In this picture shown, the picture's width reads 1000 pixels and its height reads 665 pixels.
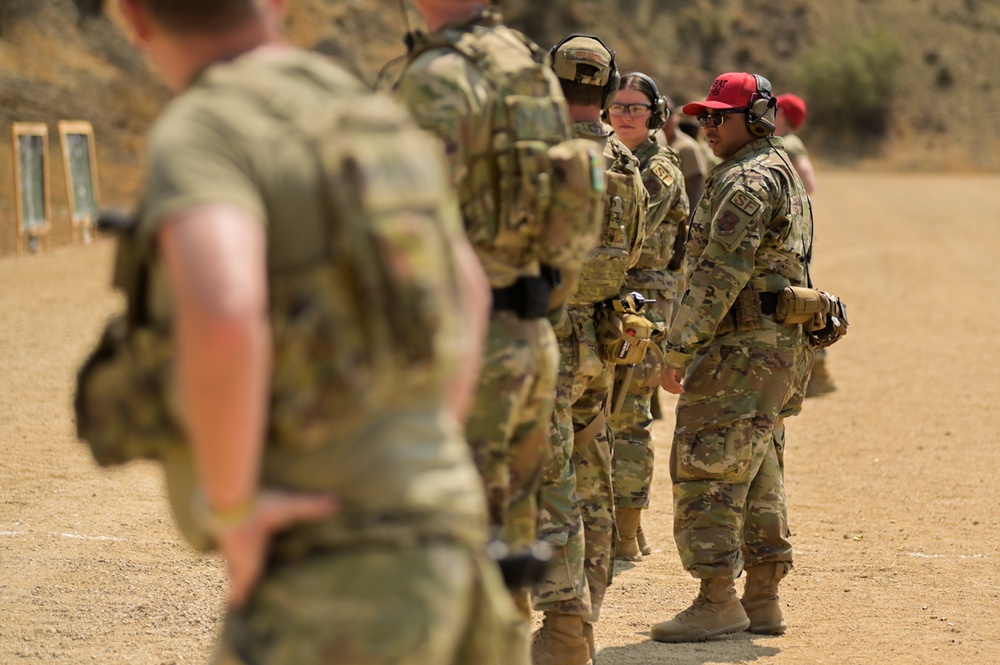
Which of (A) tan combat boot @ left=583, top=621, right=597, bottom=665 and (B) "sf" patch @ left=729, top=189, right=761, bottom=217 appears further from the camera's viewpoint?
(B) "sf" patch @ left=729, top=189, right=761, bottom=217

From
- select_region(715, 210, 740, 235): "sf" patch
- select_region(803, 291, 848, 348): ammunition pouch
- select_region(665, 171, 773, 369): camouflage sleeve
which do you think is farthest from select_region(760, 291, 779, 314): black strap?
select_region(715, 210, 740, 235): "sf" patch

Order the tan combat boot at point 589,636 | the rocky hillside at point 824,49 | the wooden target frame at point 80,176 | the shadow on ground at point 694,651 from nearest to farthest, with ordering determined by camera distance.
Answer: the tan combat boot at point 589,636 < the shadow on ground at point 694,651 < the wooden target frame at point 80,176 < the rocky hillside at point 824,49

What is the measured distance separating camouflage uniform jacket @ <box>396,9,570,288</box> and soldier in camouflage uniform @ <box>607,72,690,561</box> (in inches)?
130

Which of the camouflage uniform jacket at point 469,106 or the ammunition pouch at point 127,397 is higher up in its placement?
the camouflage uniform jacket at point 469,106

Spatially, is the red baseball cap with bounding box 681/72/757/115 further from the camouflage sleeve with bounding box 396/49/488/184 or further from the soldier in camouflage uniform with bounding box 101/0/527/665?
the soldier in camouflage uniform with bounding box 101/0/527/665

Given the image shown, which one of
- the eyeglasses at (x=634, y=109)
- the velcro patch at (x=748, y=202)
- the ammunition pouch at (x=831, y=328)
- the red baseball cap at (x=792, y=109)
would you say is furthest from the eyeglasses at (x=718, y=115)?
the red baseball cap at (x=792, y=109)

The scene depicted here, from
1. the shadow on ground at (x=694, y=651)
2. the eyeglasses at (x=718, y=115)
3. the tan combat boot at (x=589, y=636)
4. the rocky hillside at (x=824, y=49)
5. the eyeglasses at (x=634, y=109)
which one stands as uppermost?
the rocky hillside at (x=824, y=49)

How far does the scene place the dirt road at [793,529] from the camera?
5484 mm

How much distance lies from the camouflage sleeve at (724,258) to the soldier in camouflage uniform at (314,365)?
3.42m

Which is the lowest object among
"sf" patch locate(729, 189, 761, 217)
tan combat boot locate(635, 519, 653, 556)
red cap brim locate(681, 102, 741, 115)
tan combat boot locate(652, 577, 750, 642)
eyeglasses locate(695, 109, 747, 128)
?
tan combat boot locate(635, 519, 653, 556)

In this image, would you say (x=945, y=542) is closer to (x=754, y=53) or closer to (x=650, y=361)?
(x=650, y=361)

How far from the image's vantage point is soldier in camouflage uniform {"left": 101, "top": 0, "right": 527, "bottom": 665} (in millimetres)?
2006

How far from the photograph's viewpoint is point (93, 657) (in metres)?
5.06

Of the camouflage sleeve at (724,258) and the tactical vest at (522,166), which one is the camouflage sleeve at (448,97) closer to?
the tactical vest at (522,166)
